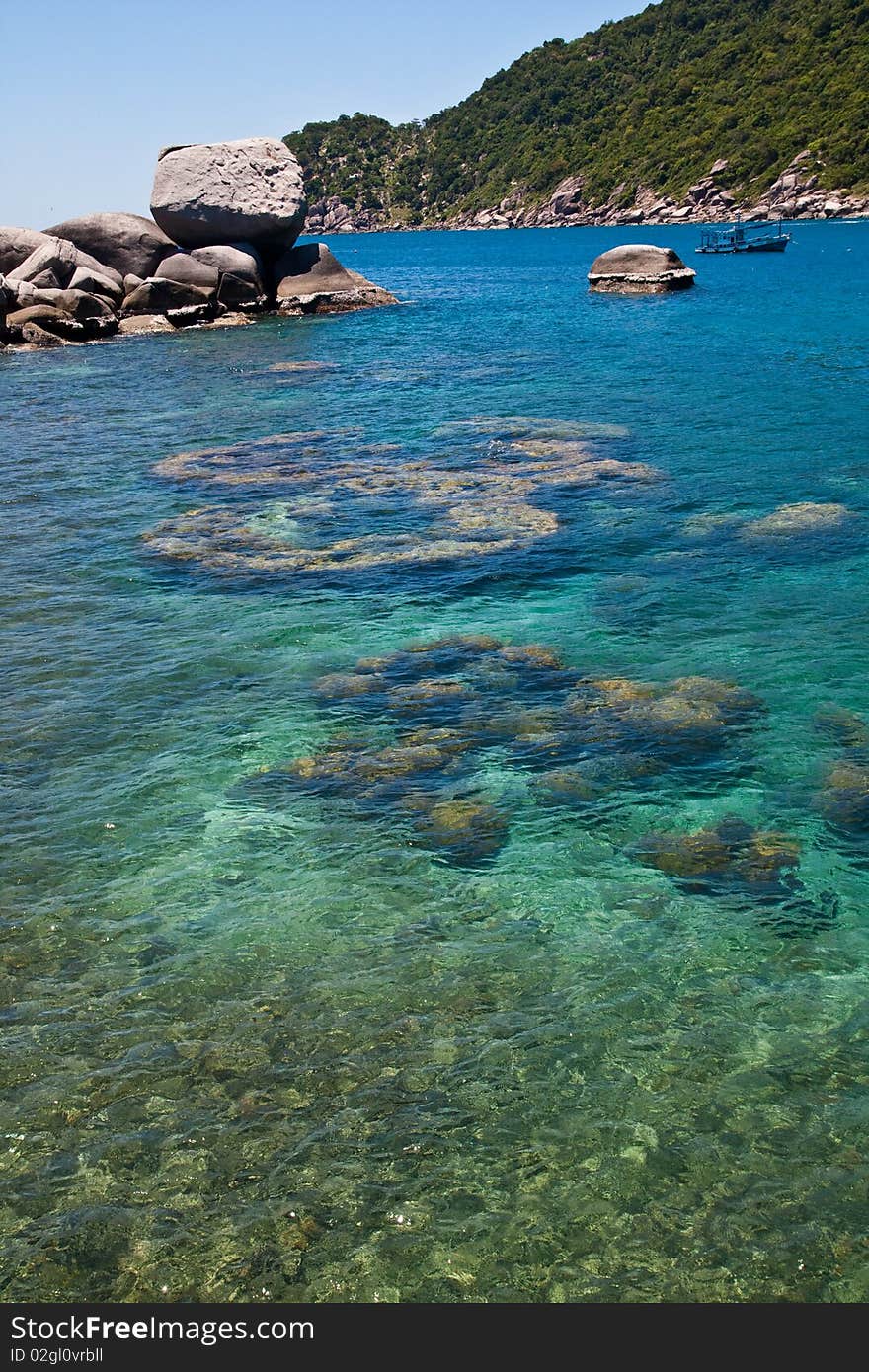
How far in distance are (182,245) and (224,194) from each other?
4.06m

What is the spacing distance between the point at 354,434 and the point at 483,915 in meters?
22.2

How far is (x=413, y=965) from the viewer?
8.27 m

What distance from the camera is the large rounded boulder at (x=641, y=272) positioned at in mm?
62094

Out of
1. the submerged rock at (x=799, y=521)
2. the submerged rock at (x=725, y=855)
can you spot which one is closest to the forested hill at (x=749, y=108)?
the submerged rock at (x=799, y=521)

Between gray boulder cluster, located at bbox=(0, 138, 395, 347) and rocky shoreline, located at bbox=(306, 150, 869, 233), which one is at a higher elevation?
rocky shoreline, located at bbox=(306, 150, 869, 233)

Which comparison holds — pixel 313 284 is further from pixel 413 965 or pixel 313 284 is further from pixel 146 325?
pixel 413 965

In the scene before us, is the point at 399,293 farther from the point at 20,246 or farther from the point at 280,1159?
the point at 280,1159

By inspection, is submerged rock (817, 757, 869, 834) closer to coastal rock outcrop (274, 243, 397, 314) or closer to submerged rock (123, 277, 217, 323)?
submerged rock (123, 277, 217, 323)

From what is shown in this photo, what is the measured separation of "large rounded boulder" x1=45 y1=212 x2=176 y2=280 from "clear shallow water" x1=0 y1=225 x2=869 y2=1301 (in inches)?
1571

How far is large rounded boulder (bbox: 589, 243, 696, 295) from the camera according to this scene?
62.1 metres

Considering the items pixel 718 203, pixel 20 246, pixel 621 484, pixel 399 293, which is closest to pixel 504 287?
pixel 399 293

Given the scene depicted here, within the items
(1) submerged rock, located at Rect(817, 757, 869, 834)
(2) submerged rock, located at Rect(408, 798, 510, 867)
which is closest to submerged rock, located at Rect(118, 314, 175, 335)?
(2) submerged rock, located at Rect(408, 798, 510, 867)

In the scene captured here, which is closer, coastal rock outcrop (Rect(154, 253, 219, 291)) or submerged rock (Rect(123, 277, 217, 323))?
submerged rock (Rect(123, 277, 217, 323))

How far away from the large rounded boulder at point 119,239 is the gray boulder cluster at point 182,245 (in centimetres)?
5
